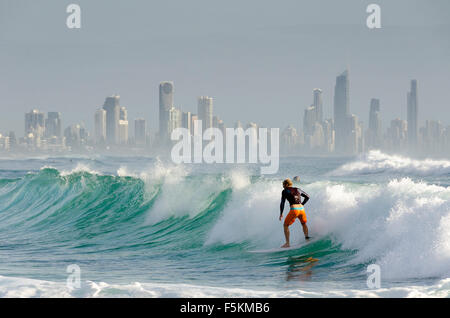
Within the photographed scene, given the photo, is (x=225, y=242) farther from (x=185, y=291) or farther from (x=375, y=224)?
(x=185, y=291)

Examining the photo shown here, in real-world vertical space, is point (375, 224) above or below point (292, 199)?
below

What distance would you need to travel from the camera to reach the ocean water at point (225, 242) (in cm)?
906

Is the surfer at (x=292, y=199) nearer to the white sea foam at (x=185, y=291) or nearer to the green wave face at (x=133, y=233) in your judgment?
the green wave face at (x=133, y=233)

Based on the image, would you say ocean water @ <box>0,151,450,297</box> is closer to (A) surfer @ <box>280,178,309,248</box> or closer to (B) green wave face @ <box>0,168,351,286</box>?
(B) green wave face @ <box>0,168,351,286</box>

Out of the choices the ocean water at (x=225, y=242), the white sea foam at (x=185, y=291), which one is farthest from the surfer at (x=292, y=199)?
the white sea foam at (x=185, y=291)

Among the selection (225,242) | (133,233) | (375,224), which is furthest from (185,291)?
(133,233)

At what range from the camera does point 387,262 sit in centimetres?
1048

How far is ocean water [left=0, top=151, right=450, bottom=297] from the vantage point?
9062 mm

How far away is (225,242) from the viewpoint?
15.9 m

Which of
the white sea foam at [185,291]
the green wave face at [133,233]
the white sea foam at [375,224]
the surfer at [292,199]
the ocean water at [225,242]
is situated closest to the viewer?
the white sea foam at [185,291]
